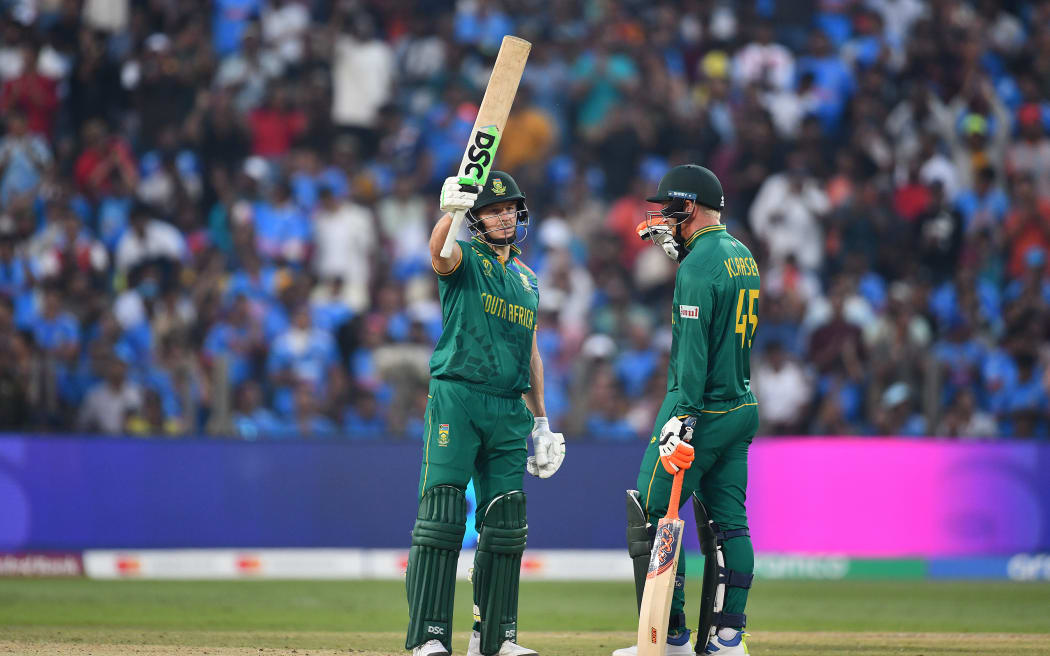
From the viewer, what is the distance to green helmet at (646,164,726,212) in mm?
7887

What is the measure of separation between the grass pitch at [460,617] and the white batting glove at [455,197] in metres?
2.67

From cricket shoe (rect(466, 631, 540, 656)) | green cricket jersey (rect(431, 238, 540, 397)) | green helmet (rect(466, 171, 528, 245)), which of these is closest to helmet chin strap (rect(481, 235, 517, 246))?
green helmet (rect(466, 171, 528, 245))

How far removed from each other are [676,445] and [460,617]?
4.14 m

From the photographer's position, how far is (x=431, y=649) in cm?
727

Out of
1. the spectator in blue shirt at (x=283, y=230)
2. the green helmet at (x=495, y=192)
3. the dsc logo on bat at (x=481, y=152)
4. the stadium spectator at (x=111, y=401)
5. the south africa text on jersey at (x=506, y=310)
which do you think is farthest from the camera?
the spectator in blue shirt at (x=283, y=230)

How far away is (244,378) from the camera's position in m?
14.7

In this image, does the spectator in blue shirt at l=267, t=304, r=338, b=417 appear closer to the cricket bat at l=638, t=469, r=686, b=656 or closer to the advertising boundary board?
the advertising boundary board

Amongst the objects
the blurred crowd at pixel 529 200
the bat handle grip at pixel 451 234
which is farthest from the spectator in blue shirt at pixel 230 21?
the bat handle grip at pixel 451 234

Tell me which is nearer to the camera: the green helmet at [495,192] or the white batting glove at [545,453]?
the green helmet at [495,192]

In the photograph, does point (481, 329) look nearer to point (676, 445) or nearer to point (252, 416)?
point (676, 445)

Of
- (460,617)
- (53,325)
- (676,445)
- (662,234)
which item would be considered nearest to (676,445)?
(676,445)

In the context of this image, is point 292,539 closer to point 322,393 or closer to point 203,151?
point 322,393

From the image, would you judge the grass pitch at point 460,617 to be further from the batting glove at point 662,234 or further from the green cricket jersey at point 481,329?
the batting glove at point 662,234

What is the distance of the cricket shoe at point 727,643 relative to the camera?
7.73 meters
